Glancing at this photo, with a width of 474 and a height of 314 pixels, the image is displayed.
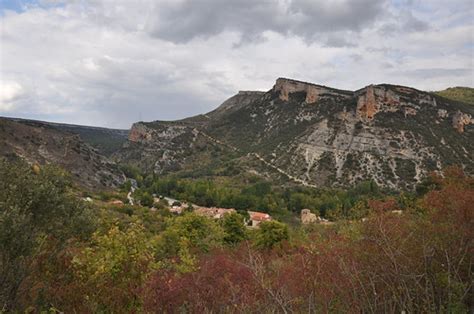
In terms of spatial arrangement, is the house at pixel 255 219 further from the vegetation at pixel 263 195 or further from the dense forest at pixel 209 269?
the dense forest at pixel 209 269

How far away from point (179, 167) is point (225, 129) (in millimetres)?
26921

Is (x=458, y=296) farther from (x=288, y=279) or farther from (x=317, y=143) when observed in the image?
(x=317, y=143)

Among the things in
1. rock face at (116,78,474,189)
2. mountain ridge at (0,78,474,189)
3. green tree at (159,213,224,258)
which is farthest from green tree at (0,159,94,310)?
rock face at (116,78,474,189)

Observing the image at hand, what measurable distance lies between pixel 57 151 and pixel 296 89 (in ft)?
248

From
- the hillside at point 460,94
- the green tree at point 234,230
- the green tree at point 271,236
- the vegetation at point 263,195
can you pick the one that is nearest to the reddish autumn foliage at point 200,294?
the green tree at point 271,236

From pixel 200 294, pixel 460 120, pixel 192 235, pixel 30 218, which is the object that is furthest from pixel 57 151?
pixel 460 120

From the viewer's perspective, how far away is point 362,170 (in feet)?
300

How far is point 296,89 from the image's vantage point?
429ft

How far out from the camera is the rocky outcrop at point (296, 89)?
120625mm

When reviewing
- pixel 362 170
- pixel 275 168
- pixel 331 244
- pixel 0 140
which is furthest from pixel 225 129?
pixel 331 244

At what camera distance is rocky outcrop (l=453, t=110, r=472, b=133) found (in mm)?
96812

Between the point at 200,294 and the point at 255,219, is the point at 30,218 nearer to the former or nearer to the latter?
the point at 200,294

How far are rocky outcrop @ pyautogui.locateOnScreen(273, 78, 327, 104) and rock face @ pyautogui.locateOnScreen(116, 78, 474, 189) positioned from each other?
302 mm

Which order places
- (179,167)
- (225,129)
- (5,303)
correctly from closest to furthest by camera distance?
(5,303) → (179,167) → (225,129)
